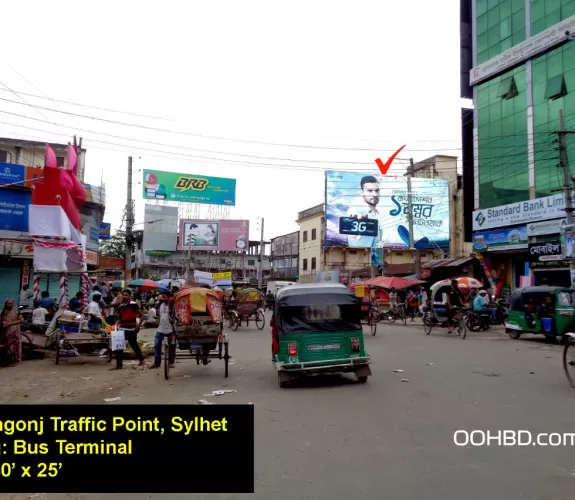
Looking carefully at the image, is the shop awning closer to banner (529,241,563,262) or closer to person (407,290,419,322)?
person (407,290,419,322)

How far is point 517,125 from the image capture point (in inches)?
1213

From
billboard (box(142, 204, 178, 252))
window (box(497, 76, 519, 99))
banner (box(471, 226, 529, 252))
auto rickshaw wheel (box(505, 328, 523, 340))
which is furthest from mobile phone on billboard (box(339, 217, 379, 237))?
auto rickshaw wheel (box(505, 328, 523, 340))

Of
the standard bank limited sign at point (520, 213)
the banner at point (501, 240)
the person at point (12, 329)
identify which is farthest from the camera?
the banner at point (501, 240)

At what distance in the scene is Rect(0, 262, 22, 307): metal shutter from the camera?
23.7 metres

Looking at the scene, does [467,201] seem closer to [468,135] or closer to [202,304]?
[468,135]

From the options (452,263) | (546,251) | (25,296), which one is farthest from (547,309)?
(25,296)

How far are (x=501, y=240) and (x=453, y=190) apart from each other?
22.8m

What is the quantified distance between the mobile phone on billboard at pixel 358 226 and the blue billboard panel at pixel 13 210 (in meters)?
31.6

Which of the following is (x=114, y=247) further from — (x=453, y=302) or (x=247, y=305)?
(x=453, y=302)

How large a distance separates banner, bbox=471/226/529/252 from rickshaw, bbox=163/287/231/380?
22.9 metres

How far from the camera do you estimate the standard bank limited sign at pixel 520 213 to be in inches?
1043

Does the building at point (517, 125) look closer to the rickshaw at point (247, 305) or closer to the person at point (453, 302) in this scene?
the person at point (453, 302)

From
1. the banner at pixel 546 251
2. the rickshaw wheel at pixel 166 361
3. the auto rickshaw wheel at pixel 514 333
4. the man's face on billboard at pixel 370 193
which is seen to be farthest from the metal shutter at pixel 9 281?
the man's face on billboard at pixel 370 193

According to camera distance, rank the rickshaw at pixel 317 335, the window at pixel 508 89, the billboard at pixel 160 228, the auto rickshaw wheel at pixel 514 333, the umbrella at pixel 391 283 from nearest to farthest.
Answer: the rickshaw at pixel 317 335, the auto rickshaw wheel at pixel 514 333, the umbrella at pixel 391 283, the window at pixel 508 89, the billboard at pixel 160 228
